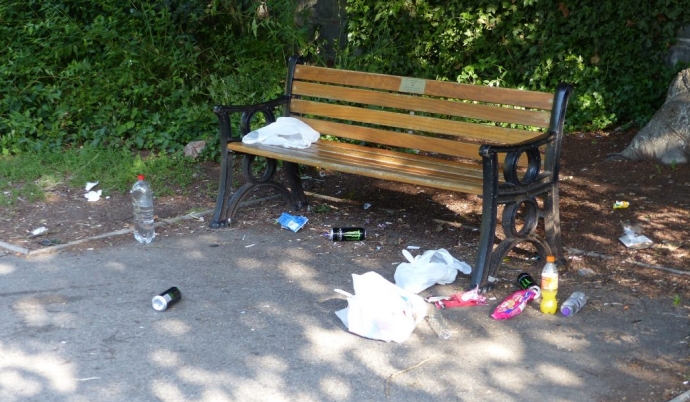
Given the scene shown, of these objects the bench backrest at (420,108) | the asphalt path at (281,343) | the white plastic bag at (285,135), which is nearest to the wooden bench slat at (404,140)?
the bench backrest at (420,108)

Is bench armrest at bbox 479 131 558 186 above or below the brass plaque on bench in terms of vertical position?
below

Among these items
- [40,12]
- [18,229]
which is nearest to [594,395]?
[18,229]

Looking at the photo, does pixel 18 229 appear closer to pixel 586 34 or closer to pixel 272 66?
pixel 272 66

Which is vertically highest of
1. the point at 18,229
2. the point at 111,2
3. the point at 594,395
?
the point at 111,2

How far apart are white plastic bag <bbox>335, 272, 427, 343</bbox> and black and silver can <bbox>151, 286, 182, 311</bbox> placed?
2.89 ft

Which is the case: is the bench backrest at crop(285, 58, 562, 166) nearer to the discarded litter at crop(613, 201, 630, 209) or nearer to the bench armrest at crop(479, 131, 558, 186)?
the bench armrest at crop(479, 131, 558, 186)

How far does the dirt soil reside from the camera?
16.7 feet

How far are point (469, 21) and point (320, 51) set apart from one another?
5.04 feet

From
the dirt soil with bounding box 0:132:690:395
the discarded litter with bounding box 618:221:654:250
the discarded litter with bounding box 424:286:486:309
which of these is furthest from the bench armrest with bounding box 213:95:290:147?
the discarded litter with bounding box 618:221:654:250

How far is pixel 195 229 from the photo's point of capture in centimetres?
596

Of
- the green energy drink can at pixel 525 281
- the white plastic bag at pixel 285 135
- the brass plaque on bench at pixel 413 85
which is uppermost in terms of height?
the brass plaque on bench at pixel 413 85

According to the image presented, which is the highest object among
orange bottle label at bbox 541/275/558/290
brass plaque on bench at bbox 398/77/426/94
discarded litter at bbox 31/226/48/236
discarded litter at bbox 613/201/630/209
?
brass plaque on bench at bbox 398/77/426/94

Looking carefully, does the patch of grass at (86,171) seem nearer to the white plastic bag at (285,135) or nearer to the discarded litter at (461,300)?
the white plastic bag at (285,135)

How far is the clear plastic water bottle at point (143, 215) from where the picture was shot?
18.7 ft
